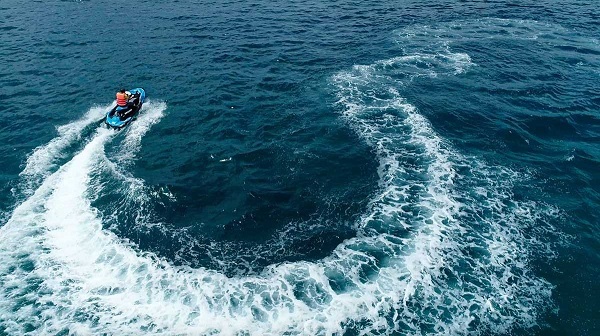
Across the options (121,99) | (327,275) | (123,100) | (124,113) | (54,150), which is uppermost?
(121,99)

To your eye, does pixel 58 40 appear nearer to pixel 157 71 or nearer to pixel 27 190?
pixel 157 71

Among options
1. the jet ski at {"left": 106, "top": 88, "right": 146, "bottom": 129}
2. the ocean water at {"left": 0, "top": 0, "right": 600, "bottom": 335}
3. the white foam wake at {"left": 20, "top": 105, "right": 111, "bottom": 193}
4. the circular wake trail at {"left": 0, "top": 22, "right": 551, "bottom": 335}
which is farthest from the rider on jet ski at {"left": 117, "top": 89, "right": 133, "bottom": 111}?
the circular wake trail at {"left": 0, "top": 22, "right": 551, "bottom": 335}

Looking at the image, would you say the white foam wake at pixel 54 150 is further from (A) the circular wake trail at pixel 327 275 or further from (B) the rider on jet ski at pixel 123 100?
(B) the rider on jet ski at pixel 123 100

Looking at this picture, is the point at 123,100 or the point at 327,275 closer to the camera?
the point at 327,275

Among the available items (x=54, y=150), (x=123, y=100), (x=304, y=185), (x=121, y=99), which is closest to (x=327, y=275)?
(x=304, y=185)

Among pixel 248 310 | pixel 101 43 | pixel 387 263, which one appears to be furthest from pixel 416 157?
pixel 101 43

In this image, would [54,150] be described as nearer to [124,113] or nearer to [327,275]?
[124,113]

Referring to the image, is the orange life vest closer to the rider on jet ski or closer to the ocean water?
the rider on jet ski
